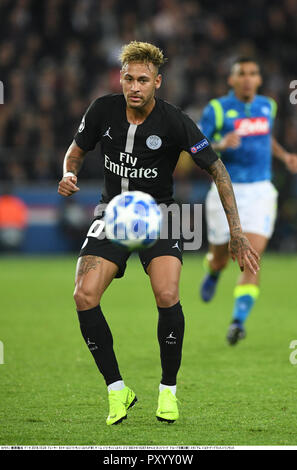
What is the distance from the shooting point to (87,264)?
5.29 m

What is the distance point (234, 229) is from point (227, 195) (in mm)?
209

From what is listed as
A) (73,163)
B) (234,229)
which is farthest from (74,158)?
(234,229)

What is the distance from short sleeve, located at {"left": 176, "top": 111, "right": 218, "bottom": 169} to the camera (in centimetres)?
534

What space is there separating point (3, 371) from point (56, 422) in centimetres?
179

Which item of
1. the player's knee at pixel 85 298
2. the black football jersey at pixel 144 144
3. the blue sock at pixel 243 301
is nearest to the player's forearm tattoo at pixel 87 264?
the player's knee at pixel 85 298

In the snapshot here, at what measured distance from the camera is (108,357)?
528 centimetres

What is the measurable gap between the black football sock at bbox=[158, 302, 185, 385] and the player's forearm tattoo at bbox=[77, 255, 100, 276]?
46 cm

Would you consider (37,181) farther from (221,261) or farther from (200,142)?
(200,142)

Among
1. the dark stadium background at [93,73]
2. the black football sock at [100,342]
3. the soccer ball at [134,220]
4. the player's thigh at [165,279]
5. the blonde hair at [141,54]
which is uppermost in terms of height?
the dark stadium background at [93,73]

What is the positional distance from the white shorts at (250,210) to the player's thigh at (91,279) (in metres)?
3.11

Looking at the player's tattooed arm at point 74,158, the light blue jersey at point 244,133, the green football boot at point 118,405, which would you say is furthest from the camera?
the light blue jersey at point 244,133

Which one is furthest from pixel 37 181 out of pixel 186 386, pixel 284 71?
pixel 186 386

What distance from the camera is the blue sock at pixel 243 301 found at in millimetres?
7945

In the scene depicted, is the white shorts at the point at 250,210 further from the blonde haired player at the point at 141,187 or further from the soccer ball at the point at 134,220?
the soccer ball at the point at 134,220
